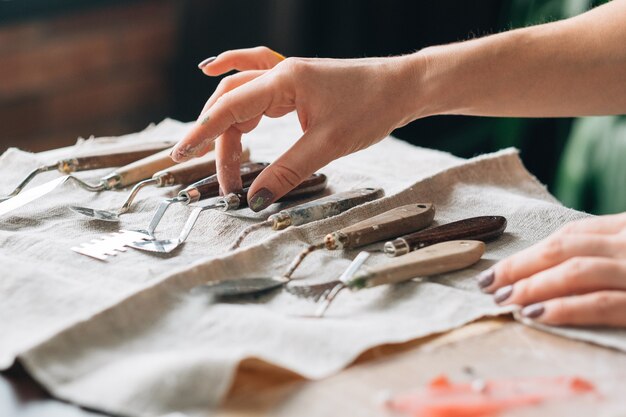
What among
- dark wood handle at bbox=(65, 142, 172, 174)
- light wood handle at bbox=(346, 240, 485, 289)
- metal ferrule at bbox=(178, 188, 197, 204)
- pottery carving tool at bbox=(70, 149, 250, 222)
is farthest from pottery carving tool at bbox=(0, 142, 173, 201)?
light wood handle at bbox=(346, 240, 485, 289)

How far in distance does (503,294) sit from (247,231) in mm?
323

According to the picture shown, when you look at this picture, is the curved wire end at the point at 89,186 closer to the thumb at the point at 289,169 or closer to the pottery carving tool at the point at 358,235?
the thumb at the point at 289,169

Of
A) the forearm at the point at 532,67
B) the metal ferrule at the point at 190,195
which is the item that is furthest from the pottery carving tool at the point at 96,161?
the forearm at the point at 532,67

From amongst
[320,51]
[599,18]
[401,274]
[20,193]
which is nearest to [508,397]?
[401,274]

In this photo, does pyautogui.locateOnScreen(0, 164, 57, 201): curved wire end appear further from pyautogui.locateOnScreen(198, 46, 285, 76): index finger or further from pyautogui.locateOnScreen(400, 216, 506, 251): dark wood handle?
pyautogui.locateOnScreen(400, 216, 506, 251): dark wood handle

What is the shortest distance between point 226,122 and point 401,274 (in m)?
0.33

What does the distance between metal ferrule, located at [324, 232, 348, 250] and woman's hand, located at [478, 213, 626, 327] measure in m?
0.17

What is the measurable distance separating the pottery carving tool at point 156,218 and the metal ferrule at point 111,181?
120mm

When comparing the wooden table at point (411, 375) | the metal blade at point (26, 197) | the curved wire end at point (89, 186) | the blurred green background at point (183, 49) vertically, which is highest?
the metal blade at point (26, 197)

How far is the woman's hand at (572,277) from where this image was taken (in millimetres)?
826

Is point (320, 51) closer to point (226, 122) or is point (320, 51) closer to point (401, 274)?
point (226, 122)

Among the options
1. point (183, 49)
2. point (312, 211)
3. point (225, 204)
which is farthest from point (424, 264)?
point (183, 49)

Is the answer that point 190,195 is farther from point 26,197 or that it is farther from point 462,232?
point 462,232

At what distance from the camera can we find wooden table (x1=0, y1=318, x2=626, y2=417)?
71cm
